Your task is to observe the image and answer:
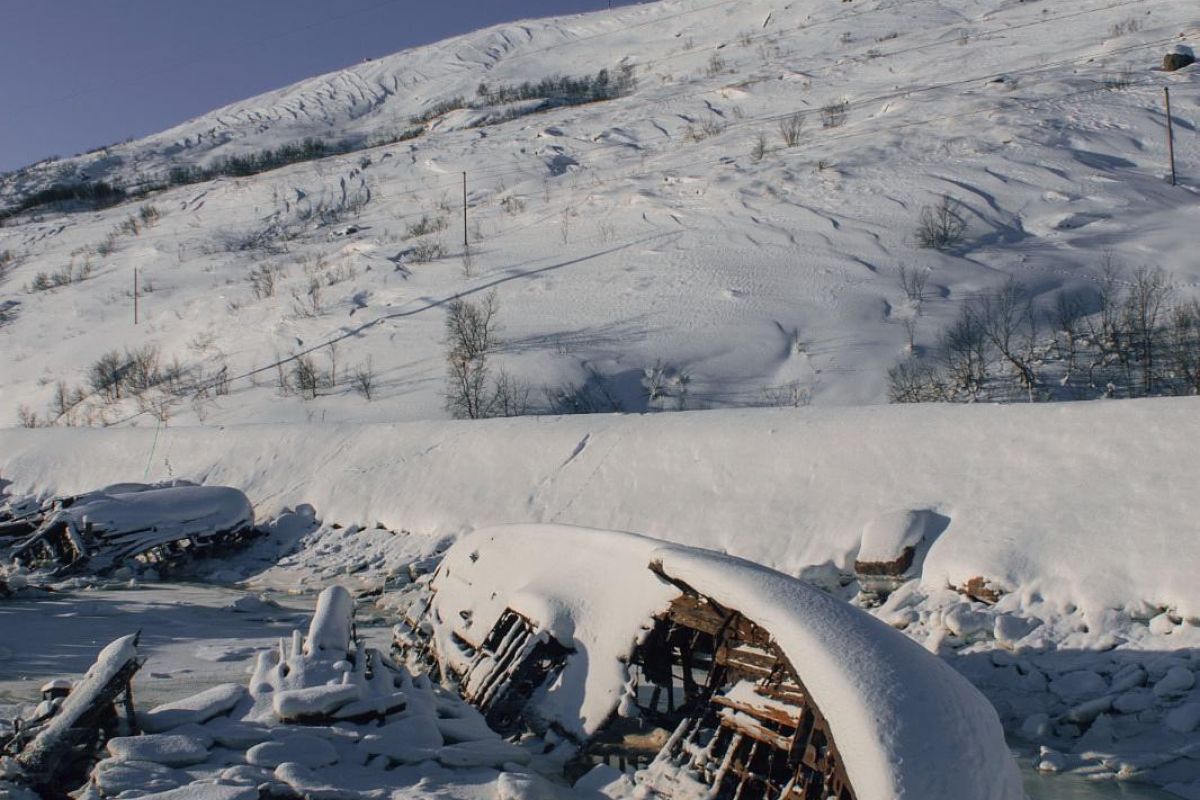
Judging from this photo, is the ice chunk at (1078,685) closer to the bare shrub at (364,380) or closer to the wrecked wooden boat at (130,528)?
the wrecked wooden boat at (130,528)

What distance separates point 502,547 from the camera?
25.7 feet

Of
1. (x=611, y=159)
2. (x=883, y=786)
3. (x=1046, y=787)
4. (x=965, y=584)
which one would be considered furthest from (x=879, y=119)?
(x=883, y=786)

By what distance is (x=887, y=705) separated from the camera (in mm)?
3801

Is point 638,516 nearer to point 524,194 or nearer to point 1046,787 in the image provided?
point 1046,787

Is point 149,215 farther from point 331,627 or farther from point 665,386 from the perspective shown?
point 331,627

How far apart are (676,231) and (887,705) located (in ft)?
82.6

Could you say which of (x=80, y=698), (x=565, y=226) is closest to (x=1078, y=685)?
(x=80, y=698)

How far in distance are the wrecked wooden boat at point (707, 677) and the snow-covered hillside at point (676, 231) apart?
43.6 feet

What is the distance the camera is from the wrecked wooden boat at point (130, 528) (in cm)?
1401

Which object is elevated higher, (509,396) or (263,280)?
(263,280)

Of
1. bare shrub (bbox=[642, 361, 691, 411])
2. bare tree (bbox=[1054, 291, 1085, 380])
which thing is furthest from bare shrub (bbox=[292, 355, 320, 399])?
bare tree (bbox=[1054, 291, 1085, 380])

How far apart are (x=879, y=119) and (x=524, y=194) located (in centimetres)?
1294

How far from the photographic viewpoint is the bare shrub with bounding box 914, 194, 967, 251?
994 inches

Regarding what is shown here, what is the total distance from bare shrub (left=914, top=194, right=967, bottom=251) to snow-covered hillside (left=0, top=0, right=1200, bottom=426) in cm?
44
